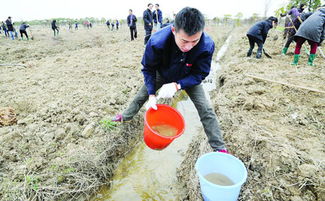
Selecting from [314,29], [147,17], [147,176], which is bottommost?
[147,176]

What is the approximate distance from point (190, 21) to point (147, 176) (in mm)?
1969

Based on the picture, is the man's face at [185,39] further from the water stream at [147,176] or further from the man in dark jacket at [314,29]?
the man in dark jacket at [314,29]

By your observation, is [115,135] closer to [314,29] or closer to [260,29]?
[314,29]

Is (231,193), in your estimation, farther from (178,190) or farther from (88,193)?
(88,193)

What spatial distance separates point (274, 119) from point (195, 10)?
2.13 m

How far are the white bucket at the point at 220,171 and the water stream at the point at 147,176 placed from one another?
65 centimetres

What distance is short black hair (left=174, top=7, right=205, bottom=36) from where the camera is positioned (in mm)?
1488

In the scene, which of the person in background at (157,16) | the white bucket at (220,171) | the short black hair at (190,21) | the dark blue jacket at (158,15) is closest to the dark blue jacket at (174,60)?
the short black hair at (190,21)

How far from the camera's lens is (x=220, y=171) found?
195 cm

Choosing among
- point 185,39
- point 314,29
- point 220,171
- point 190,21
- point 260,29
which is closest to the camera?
point 190,21

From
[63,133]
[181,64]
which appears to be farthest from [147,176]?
[181,64]

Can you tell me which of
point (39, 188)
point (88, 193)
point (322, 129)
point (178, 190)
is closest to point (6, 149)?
point (39, 188)

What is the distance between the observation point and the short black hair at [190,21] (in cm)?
149

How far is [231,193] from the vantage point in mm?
1499
